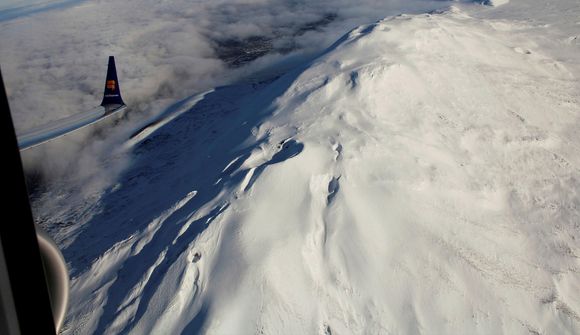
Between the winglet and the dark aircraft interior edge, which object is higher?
the dark aircraft interior edge

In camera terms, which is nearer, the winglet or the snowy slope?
the snowy slope

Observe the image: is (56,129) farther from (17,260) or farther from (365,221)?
(17,260)

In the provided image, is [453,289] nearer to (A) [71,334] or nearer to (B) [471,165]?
(B) [471,165]

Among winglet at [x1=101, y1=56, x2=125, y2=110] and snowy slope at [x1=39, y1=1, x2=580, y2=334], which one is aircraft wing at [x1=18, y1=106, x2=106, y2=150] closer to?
winglet at [x1=101, y1=56, x2=125, y2=110]

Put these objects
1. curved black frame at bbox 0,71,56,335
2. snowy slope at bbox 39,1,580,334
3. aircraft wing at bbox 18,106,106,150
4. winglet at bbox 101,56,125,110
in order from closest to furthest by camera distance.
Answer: curved black frame at bbox 0,71,56,335 < snowy slope at bbox 39,1,580,334 < aircraft wing at bbox 18,106,106,150 < winglet at bbox 101,56,125,110

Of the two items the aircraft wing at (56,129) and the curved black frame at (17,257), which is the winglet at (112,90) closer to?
the aircraft wing at (56,129)

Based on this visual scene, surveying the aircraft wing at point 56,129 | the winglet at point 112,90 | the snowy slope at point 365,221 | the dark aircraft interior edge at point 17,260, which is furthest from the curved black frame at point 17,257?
the winglet at point 112,90

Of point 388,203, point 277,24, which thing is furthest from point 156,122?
point 277,24

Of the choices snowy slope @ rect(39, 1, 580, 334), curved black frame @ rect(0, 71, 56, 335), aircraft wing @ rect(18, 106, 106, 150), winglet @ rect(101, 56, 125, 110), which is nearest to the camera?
curved black frame @ rect(0, 71, 56, 335)

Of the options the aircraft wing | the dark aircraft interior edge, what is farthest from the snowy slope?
the dark aircraft interior edge
